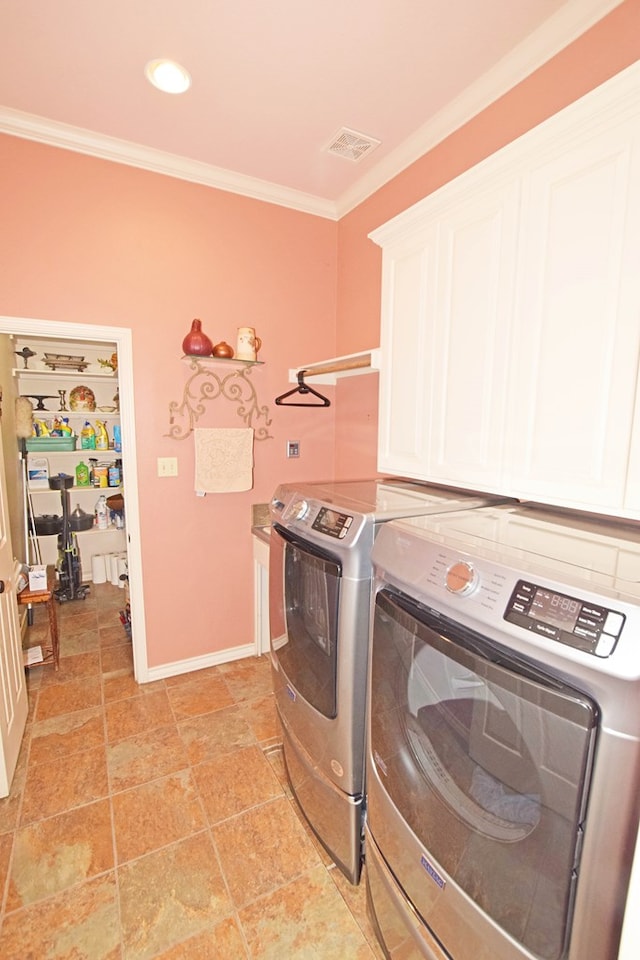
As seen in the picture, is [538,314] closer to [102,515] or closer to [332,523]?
[332,523]

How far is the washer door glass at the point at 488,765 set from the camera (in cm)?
71

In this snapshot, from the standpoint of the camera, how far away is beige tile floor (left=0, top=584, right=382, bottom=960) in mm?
1311

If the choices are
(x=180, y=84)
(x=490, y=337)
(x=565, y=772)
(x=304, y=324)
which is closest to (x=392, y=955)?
(x=565, y=772)

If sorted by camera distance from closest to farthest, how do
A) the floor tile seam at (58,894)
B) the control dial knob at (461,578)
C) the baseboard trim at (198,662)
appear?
the control dial knob at (461,578) → the floor tile seam at (58,894) → the baseboard trim at (198,662)

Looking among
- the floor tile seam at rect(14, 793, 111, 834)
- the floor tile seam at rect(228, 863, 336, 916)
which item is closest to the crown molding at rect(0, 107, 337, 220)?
the floor tile seam at rect(14, 793, 111, 834)

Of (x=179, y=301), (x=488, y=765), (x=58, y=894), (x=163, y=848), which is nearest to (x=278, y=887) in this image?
(x=163, y=848)

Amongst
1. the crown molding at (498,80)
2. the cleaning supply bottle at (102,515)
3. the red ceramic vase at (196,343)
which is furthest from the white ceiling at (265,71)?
the cleaning supply bottle at (102,515)

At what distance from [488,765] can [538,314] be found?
1.14 meters

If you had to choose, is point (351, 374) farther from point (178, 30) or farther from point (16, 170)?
point (16, 170)

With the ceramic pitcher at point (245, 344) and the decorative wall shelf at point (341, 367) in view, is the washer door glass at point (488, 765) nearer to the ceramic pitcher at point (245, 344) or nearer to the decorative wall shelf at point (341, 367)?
the decorative wall shelf at point (341, 367)

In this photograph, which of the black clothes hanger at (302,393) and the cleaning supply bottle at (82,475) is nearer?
the black clothes hanger at (302,393)

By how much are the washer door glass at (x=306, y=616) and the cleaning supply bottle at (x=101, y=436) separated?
9.71ft

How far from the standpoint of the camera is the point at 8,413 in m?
3.26

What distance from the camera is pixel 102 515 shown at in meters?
4.07
